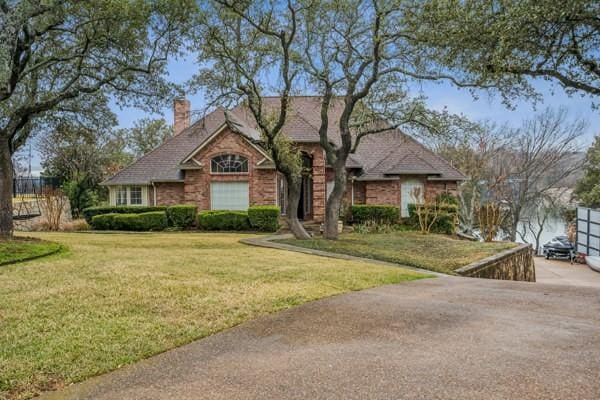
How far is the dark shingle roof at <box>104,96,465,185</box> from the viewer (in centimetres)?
2359

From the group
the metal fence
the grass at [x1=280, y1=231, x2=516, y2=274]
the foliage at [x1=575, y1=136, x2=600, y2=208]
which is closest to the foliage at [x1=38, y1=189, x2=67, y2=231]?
the grass at [x1=280, y1=231, x2=516, y2=274]

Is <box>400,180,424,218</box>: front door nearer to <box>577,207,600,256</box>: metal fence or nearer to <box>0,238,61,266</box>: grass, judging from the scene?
<box>577,207,600,256</box>: metal fence

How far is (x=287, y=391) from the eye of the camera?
3.93 metres

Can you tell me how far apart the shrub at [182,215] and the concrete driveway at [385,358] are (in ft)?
50.2

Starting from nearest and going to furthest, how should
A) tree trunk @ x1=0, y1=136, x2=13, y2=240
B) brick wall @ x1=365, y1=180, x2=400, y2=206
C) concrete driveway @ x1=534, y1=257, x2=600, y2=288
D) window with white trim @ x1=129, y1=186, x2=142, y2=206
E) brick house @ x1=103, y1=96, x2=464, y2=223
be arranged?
1. tree trunk @ x1=0, y1=136, x2=13, y2=240
2. concrete driveway @ x1=534, y1=257, x2=600, y2=288
3. brick house @ x1=103, y1=96, x2=464, y2=223
4. brick wall @ x1=365, y1=180, x2=400, y2=206
5. window with white trim @ x1=129, y1=186, x2=142, y2=206

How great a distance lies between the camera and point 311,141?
23.1m

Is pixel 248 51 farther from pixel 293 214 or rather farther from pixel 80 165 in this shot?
pixel 80 165

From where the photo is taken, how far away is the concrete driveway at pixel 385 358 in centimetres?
395

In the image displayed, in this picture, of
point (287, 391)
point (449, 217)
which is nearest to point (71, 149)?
point (449, 217)

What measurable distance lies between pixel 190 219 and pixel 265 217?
3.69 metres

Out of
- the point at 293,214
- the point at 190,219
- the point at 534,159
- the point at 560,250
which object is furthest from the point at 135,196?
the point at 560,250

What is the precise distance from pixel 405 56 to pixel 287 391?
505 inches

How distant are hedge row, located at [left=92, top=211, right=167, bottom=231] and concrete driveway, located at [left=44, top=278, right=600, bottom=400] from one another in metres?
15.7

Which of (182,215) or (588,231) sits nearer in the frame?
(182,215)
